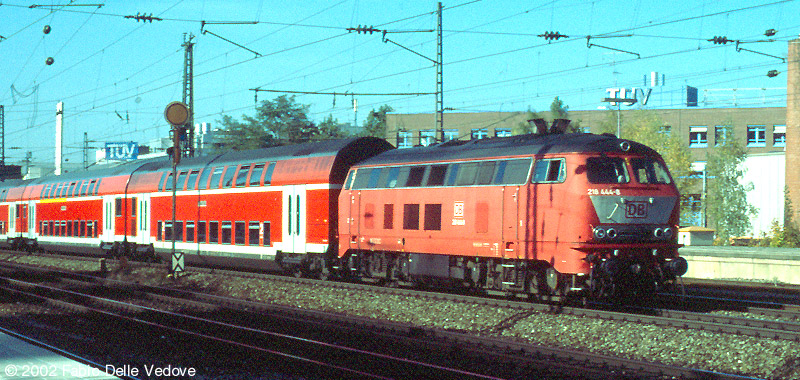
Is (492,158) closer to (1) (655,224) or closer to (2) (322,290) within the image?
(1) (655,224)

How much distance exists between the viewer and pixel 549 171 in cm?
1695

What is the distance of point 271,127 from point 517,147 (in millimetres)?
72800

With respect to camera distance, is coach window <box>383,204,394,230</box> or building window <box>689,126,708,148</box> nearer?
coach window <box>383,204,394,230</box>

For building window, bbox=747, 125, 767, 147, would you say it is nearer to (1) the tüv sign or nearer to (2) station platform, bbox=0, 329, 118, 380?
(2) station platform, bbox=0, 329, 118, 380

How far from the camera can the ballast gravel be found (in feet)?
39.4

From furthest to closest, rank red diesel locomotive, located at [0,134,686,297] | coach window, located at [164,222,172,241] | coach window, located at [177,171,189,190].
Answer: coach window, located at [164,222,172,241]
coach window, located at [177,171,189,190]
red diesel locomotive, located at [0,134,686,297]

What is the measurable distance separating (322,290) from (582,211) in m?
8.19

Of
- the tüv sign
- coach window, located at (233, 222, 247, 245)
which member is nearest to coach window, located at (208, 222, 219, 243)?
coach window, located at (233, 222, 247, 245)

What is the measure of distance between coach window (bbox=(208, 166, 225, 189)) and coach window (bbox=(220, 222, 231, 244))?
1.42 metres

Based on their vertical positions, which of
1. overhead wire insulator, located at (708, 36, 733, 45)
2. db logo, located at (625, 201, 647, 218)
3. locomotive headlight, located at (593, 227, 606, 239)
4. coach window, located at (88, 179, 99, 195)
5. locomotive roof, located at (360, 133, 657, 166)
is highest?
overhead wire insulator, located at (708, 36, 733, 45)

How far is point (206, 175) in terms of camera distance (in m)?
28.7

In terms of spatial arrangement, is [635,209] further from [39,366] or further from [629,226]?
[39,366]

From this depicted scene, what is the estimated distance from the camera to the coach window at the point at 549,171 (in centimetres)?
1673

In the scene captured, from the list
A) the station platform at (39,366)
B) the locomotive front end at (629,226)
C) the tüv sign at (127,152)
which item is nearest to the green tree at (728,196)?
the locomotive front end at (629,226)
